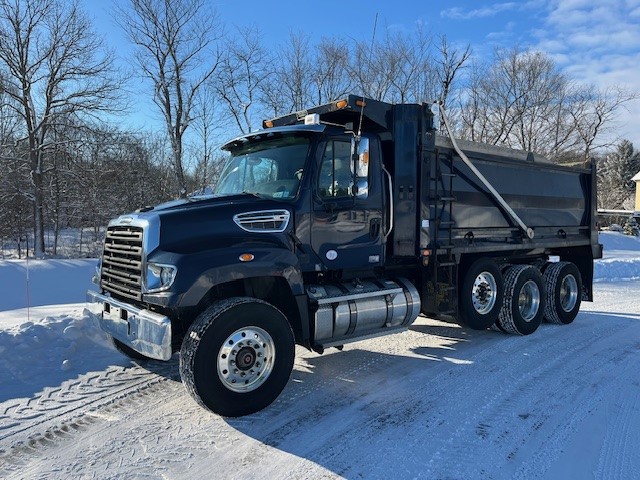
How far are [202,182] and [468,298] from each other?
72.7 ft

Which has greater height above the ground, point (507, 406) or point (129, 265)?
point (129, 265)

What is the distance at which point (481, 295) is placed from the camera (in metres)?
7.06

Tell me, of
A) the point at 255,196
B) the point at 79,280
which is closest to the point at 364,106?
the point at 255,196

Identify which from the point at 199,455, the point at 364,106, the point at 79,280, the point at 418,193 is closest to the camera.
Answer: the point at 199,455

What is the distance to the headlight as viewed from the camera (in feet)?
13.1

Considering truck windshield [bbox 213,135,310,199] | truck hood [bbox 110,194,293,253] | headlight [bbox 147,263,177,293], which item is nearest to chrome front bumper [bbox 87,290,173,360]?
headlight [bbox 147,263,177,293]

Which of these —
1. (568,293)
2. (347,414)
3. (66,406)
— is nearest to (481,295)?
(568,293)

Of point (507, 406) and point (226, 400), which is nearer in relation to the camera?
point (226, 400)

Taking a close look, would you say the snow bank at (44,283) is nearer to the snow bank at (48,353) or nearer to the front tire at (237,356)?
the snow bank at (48,353)

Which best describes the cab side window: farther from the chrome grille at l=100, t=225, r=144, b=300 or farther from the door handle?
the chrome grille at l=100, t=225, r=144, b=300

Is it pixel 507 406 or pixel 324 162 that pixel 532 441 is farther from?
pixel 324 162

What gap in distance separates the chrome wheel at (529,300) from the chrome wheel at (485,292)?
695mm

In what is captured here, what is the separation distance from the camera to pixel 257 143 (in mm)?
5586

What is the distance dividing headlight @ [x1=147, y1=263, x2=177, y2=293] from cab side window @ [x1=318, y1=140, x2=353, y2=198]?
1.82 m
